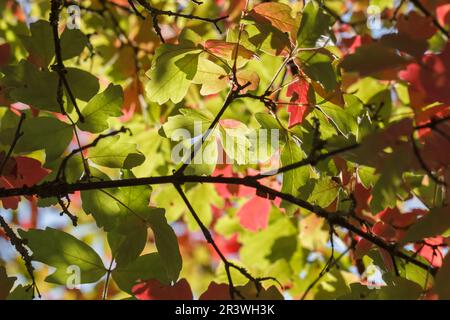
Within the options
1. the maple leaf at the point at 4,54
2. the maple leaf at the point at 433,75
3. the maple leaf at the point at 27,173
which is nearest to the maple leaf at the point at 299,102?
the maple leaf at the point at 433,75

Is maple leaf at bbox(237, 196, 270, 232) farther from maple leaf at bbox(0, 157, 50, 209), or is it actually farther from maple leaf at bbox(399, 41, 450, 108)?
maple leaf at bbox(399, 41, 450, 108)

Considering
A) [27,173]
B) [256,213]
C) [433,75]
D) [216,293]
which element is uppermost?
[256,213]

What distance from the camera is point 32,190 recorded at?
118 centimetres

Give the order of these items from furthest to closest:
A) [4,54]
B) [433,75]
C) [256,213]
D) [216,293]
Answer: [256,213]
[4,54]
[216,293]
[433,75]

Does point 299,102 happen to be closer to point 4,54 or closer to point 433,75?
point 433,75

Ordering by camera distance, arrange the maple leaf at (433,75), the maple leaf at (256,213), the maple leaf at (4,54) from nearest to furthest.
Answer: the maple leaf at (433,75) → the maple leaf at (4,54) → the maple leaf at (256,213)

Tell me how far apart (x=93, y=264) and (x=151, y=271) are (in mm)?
128

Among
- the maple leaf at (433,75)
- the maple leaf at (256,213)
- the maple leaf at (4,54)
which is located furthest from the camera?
the maple leaf at (256,213)

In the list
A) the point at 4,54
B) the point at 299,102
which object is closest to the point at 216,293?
the point at 299,102

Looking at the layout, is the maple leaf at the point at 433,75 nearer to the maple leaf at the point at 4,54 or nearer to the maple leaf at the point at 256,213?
the maple leaf at the point at 4,54

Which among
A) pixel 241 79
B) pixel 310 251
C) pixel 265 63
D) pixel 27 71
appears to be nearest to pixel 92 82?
pixel 27 71

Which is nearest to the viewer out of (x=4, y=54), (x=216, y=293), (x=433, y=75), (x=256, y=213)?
(x=433, y=75)

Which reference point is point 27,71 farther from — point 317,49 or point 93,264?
point 317,49

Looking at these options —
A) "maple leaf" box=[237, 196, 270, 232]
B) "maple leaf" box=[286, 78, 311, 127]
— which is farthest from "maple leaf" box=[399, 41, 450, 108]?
"maple leaf" box=[237, 196, 270, 232]
